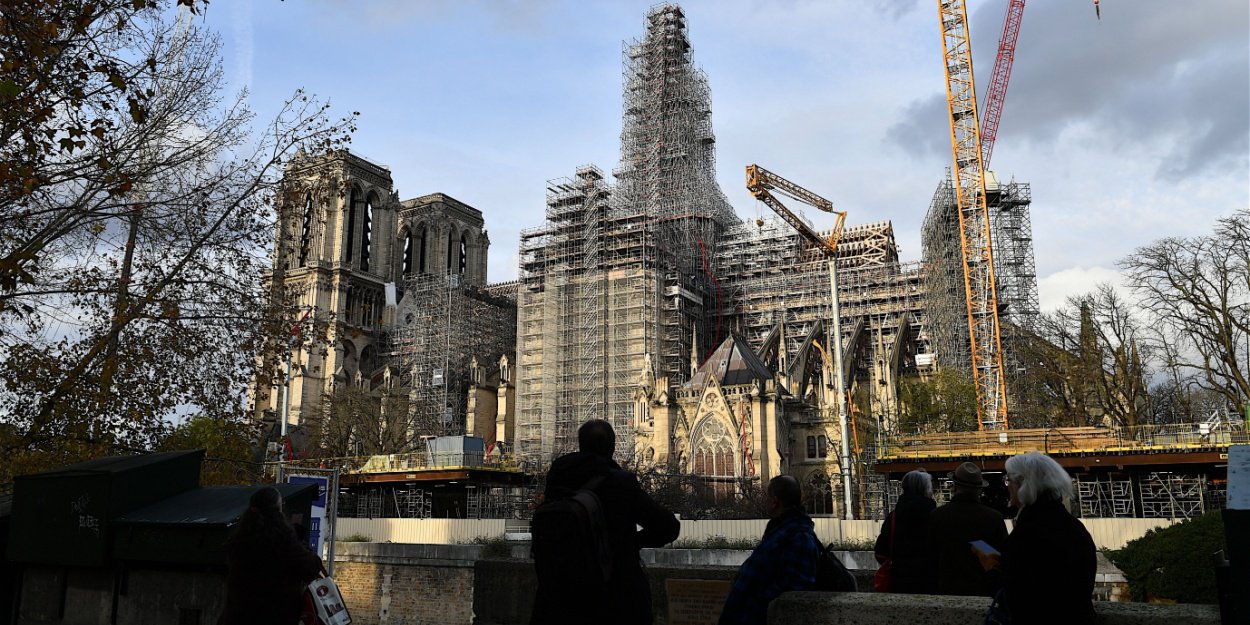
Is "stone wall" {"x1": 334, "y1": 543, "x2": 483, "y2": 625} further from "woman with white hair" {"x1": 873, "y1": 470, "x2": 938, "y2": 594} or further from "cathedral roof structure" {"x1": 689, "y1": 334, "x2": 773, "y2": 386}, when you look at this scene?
"cathedral roof structure" {"x1": 689, "y1": 334, "x2": 773, "y2": 386}

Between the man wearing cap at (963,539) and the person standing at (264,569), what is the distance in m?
4.02

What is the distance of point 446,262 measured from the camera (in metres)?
96.1

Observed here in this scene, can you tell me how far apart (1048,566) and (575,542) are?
2.25 m

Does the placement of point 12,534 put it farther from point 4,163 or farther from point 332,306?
point 332,306

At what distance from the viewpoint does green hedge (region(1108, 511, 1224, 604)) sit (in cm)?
1338

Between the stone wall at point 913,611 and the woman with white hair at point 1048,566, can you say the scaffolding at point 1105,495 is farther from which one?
the woman with white hair at point 1048,566

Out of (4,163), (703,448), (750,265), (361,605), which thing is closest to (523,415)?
(703,448)

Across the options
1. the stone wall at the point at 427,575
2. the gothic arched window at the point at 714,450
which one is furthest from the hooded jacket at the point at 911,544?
the gothic arched window at the point at 714,450

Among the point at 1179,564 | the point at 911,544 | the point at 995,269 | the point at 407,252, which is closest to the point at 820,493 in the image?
the point at 995,269

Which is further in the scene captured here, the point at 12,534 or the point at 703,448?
the point at 703,448

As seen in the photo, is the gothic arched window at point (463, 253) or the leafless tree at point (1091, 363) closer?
the leafless tree at point (1091, 363)

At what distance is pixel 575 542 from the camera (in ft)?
15.7

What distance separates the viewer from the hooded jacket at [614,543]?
4848mm

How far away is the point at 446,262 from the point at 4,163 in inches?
3364
